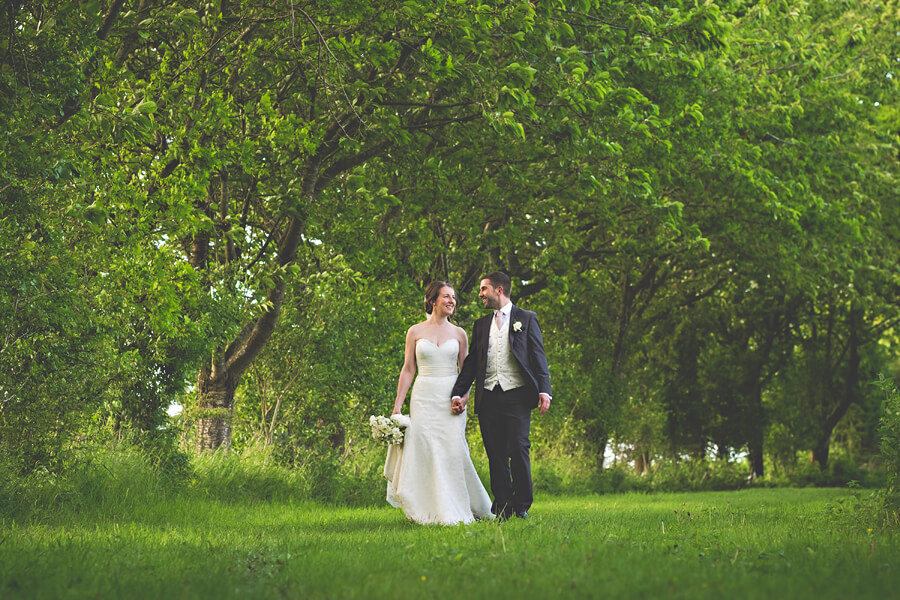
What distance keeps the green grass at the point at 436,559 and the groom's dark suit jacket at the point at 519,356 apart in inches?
56.0

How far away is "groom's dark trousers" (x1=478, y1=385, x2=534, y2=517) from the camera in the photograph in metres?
8.80

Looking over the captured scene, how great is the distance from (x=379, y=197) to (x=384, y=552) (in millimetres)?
7104

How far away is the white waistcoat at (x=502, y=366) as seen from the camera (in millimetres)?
8953

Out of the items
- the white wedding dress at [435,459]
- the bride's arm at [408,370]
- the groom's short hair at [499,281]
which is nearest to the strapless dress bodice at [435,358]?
the white wedding dress at [435,459]

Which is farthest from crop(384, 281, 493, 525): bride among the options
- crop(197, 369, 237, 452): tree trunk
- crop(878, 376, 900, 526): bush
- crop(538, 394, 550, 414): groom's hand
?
crop(197, 369, 237, 452): tree trunk

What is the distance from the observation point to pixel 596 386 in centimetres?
2456

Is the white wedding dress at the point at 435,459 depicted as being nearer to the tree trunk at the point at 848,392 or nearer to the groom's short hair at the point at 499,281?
the groom's short hair at the point at 499,281

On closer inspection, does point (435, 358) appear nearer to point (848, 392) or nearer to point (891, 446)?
point (891, 446)

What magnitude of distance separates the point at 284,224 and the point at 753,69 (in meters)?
9.89

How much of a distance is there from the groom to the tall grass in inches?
24.9

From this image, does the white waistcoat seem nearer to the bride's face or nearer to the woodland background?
the bride's face

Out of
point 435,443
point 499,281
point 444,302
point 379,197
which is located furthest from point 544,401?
point 379,197

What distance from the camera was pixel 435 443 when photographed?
9016 millimetres

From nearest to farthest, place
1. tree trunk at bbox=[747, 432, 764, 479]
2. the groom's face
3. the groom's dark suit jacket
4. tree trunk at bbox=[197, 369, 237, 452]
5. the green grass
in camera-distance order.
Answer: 1. the green grass
2. the groom's dark suit jacket
3. the groom's face
4. tree trunk at bbox=[197, 369, 237, 452]
5. tree trunk at bbox=[747, 432, 764, 479]
